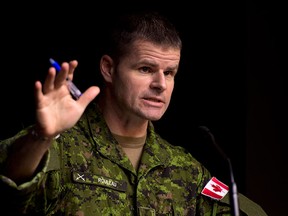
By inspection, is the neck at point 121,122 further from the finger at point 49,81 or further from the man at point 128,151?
the finger at point 49,81

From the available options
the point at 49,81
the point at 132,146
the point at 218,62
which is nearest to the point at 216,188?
the point at 132,146

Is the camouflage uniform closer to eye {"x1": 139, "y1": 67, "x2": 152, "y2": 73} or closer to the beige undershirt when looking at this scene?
the beige undershirt

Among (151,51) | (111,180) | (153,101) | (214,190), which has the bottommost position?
(214,190)

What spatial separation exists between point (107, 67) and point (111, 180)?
0.49 metres

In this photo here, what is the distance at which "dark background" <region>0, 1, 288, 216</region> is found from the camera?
320 centimetres

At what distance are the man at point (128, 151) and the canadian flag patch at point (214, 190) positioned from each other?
0.08 feet

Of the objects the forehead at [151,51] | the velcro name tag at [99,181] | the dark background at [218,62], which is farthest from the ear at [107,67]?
the dark background at [218,62]

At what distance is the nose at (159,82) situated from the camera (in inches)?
95.6

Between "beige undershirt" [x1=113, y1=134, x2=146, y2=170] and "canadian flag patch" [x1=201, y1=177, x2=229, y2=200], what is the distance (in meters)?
0.31

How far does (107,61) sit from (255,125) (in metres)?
1.02

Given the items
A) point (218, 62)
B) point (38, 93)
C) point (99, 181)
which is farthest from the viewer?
point (218, 62)

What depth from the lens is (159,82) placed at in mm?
2432

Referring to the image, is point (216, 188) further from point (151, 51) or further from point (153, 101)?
point (151, 51)

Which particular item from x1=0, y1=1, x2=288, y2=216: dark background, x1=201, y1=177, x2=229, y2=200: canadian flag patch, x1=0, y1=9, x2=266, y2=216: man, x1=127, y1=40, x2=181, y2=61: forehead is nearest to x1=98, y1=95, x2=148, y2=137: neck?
x1=0, y1=9, x2=266, y2=216: man
